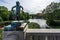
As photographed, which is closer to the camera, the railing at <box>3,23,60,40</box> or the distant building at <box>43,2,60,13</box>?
the railing at <box>3,23,60,40</box>

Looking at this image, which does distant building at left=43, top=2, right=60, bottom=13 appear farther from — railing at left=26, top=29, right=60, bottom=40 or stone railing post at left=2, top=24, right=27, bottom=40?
stone railing post at left=2, top=24, right=27, bottom=40

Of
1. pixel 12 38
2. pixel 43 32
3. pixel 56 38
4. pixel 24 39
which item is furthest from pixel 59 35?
pixel 12 38

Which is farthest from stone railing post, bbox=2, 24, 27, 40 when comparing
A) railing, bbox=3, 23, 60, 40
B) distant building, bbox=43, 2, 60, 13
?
distant building, bbox=43, 2, 60, 13

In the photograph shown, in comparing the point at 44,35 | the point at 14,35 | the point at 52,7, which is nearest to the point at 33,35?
the point at 44,35

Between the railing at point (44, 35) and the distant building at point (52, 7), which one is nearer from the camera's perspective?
the railing at point (44, 35)

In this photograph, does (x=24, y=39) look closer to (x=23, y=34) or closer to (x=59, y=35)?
(x=23, y=34)

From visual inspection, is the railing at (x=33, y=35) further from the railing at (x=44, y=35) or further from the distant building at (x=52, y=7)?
the distant building at (x=52, y=7)

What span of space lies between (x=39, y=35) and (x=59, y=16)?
16139 mm

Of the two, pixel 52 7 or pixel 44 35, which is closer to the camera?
pixel 44 35

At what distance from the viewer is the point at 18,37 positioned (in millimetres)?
2412

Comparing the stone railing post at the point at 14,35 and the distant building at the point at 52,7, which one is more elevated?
the distant building at the point at 52,7

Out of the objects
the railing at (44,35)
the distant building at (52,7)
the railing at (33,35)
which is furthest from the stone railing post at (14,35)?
the distant building at (52,7)

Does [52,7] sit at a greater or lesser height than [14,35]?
greater

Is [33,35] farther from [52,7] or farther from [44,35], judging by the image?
[52,7]
